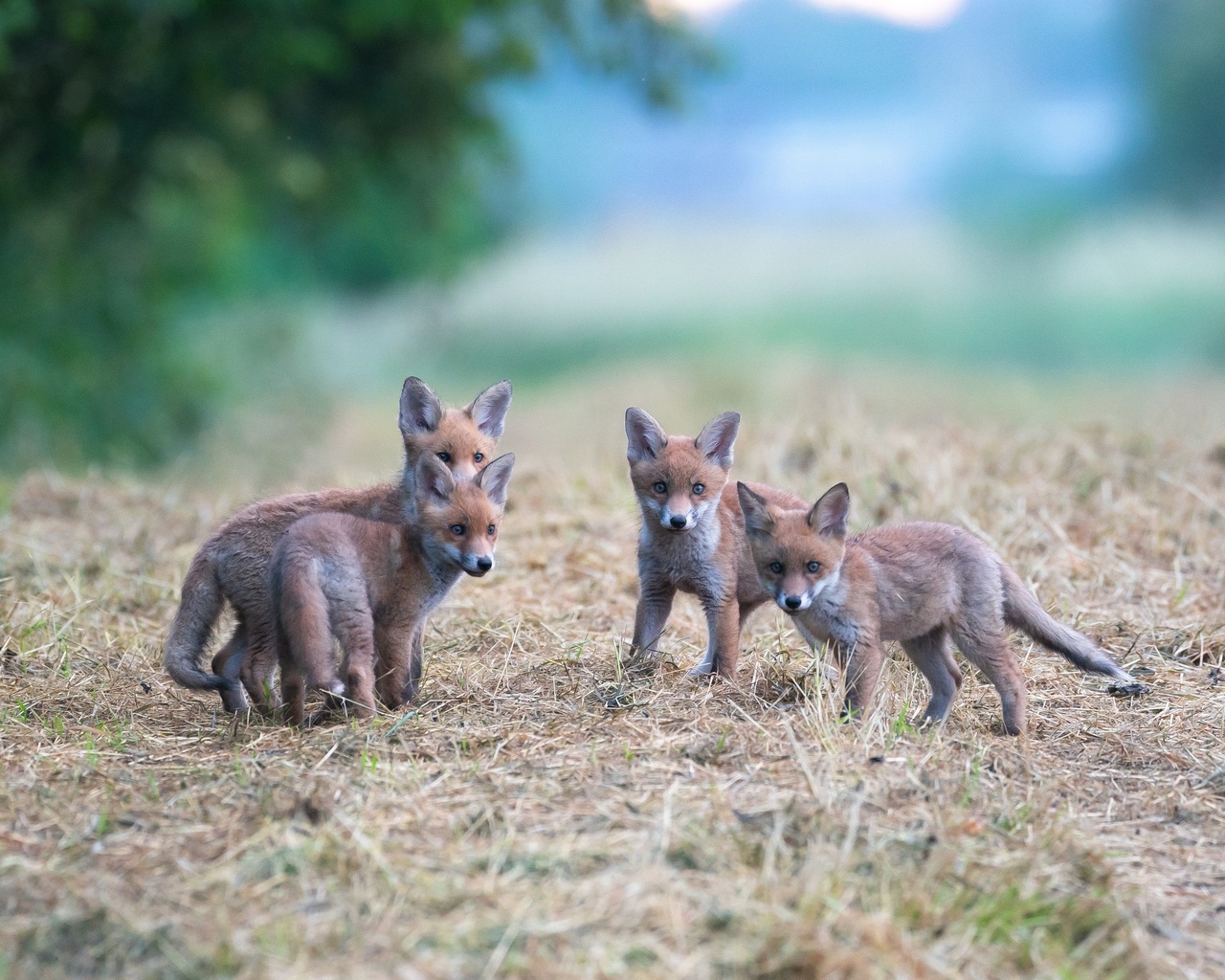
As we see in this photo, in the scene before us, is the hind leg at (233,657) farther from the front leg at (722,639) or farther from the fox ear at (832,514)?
the fox ear at (832,514)

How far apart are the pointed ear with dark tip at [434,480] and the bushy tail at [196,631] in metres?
0.94

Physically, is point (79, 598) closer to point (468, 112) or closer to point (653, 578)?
point (653, 578)

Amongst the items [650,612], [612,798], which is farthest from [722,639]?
[612,798]

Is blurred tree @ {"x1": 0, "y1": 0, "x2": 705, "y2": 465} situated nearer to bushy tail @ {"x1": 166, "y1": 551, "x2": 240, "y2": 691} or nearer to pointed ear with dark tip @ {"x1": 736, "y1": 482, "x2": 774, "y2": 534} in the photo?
bushy tail @ {"x1": 166, "y1": 551, "x2": 240, "y2": 691}

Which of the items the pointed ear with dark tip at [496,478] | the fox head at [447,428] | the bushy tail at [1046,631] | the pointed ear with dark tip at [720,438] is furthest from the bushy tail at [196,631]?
the bushy tail at [1046,631]

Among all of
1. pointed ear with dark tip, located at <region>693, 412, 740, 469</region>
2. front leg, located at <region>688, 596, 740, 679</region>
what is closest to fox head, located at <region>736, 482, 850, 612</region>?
front leg, located at <region>688, 596, 740, 679</region>

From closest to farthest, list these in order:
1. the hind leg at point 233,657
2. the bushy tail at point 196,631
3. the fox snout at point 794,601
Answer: the fox snout at point 794,601 → the bushy tail at point 196,631 → the hind leg at point 233,657

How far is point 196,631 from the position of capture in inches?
212

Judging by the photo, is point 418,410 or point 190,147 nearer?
point 418,410

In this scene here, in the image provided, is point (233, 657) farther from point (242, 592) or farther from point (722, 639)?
point (722, 639)

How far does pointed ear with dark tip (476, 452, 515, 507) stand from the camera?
5.69m

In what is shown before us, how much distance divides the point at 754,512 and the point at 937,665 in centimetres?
106

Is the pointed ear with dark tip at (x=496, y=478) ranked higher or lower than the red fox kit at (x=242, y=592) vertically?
higher

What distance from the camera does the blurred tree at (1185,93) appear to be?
13.9 metres
